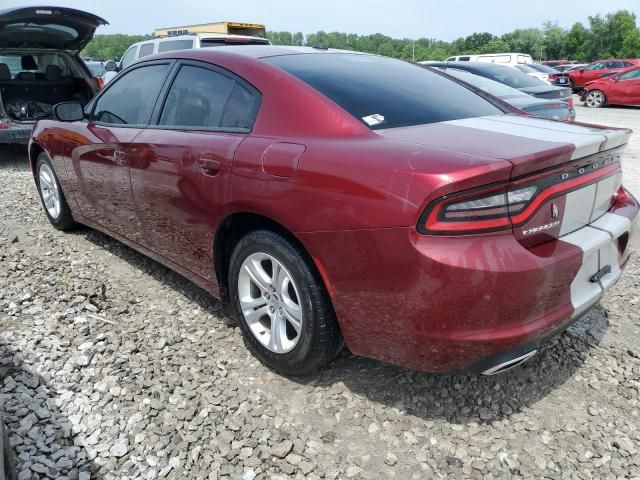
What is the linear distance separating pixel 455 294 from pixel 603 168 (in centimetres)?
103

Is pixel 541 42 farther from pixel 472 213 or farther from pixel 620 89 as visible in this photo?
pixel 472 213

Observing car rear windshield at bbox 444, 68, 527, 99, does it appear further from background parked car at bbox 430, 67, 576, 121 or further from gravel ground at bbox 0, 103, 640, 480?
gravel ground at bbox 0, 103, 640, 480

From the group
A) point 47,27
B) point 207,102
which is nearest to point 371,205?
point 207,102

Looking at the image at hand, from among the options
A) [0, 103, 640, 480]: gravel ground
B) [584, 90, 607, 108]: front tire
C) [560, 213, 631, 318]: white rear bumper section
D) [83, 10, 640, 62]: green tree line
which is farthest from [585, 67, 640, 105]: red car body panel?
[83, 10, 640, 62]: green tree line

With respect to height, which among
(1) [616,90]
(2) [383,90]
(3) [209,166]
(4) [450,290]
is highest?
(2) [383,90]

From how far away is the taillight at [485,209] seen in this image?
194cm

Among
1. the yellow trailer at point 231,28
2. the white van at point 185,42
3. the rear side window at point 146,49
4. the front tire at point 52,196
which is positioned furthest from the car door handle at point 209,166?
the yellow trailer at point 231,28

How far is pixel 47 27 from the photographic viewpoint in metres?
7.18

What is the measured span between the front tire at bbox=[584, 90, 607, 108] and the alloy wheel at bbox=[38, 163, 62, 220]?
1797 cm

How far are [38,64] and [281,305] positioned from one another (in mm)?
7754

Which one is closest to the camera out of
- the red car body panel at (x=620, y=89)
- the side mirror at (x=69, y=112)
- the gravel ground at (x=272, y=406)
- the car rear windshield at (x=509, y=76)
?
the gravel ground at (x=272, y=406)

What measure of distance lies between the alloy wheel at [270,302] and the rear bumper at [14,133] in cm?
594

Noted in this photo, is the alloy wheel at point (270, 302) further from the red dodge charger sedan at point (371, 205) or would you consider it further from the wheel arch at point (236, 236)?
the wheel arch at point (236, 236)

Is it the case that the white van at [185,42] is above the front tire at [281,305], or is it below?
above
